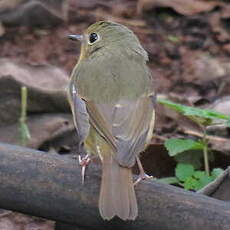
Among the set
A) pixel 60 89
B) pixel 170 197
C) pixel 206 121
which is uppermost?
pixel 170 197

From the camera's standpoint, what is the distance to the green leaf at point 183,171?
479 cm

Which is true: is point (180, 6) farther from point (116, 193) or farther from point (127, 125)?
point (116, 193)

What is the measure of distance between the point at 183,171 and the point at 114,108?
0.85 metres

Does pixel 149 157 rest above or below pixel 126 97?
below

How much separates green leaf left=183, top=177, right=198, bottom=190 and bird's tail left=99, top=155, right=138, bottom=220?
2.76 ft

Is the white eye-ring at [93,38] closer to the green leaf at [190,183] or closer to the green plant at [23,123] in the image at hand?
the green plant at [23,123]

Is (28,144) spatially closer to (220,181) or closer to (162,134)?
(162,134)

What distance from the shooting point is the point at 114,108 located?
13.6 ft

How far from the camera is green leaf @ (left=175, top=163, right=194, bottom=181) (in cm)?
479

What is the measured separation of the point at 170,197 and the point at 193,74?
3.56m

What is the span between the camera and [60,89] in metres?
5.74

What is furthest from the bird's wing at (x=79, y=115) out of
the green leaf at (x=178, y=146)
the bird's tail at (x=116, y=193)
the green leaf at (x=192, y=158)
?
Result: the green leaf at (x=192, y=158)

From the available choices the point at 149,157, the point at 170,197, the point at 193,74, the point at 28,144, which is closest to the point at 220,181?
the point at 170,197

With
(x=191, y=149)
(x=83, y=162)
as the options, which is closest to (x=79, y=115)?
(x=83, y=162)
